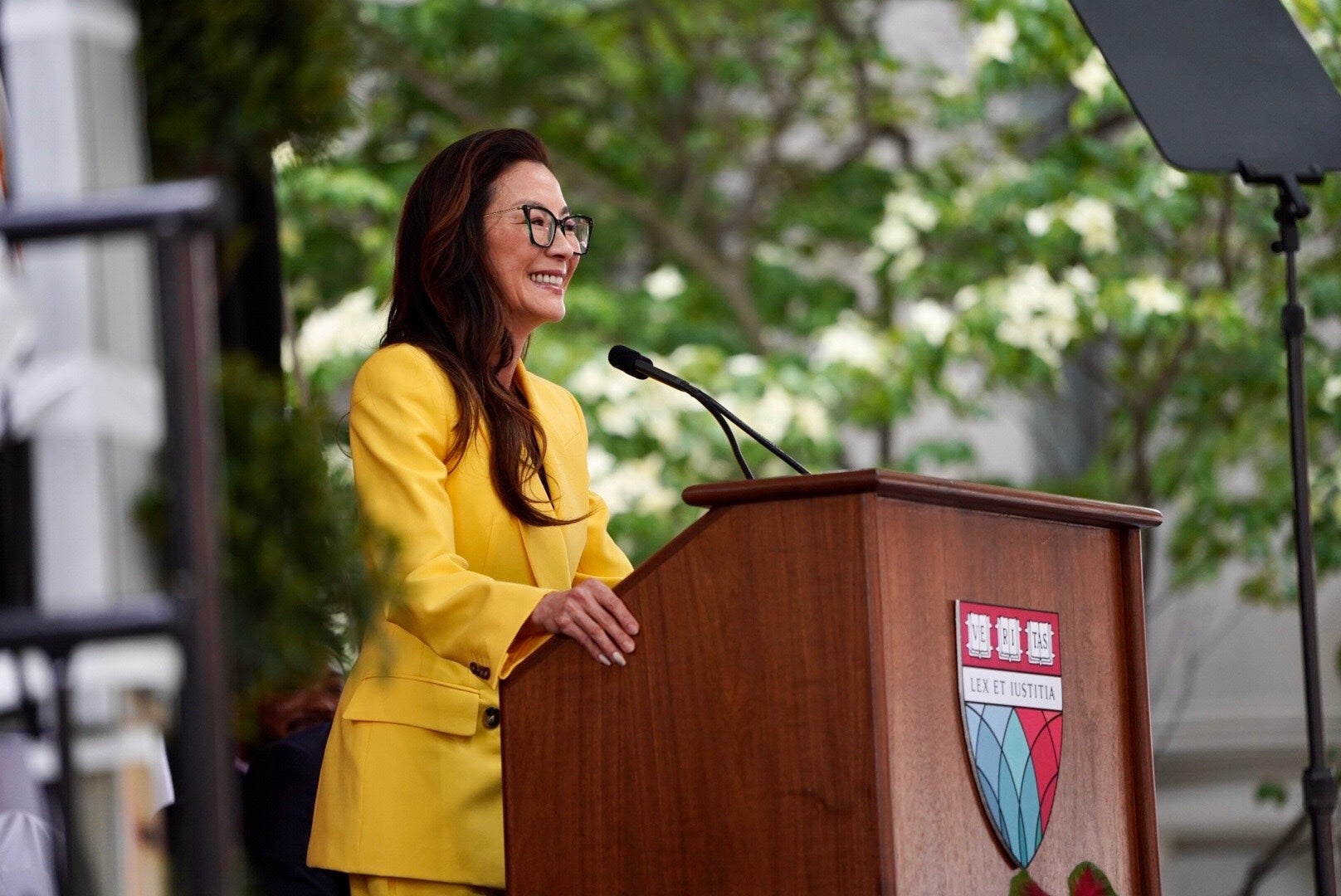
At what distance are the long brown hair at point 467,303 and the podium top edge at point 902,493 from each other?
50cm

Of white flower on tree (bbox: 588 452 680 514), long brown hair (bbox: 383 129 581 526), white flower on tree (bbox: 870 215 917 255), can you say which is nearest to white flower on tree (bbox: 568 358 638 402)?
white flower on tree (bbox: 588 452 680 514)

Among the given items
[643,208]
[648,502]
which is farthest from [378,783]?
[643,208]

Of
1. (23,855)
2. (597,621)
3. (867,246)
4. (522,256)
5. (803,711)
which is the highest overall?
(867,246)

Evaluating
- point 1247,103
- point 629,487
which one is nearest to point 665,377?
point 1247,103

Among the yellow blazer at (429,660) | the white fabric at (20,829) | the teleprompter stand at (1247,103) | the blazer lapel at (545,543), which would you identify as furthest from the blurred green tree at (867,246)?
the white fabric at (20,829)

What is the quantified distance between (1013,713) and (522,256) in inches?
40.7

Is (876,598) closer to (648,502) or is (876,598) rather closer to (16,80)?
(16,80)

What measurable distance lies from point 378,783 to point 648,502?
13.1 feet

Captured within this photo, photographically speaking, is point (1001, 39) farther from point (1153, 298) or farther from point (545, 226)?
point (545, 226)

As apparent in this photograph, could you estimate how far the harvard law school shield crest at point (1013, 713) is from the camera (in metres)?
2.28

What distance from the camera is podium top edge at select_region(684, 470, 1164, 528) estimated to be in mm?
2160

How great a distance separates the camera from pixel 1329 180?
21.9ft

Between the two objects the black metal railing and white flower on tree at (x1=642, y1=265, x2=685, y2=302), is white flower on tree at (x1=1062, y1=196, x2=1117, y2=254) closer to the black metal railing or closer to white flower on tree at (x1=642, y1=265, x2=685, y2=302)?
white flower on tree at (x1=642, y1=265, x2=685, y2=302)

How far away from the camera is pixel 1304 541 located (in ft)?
11.2
